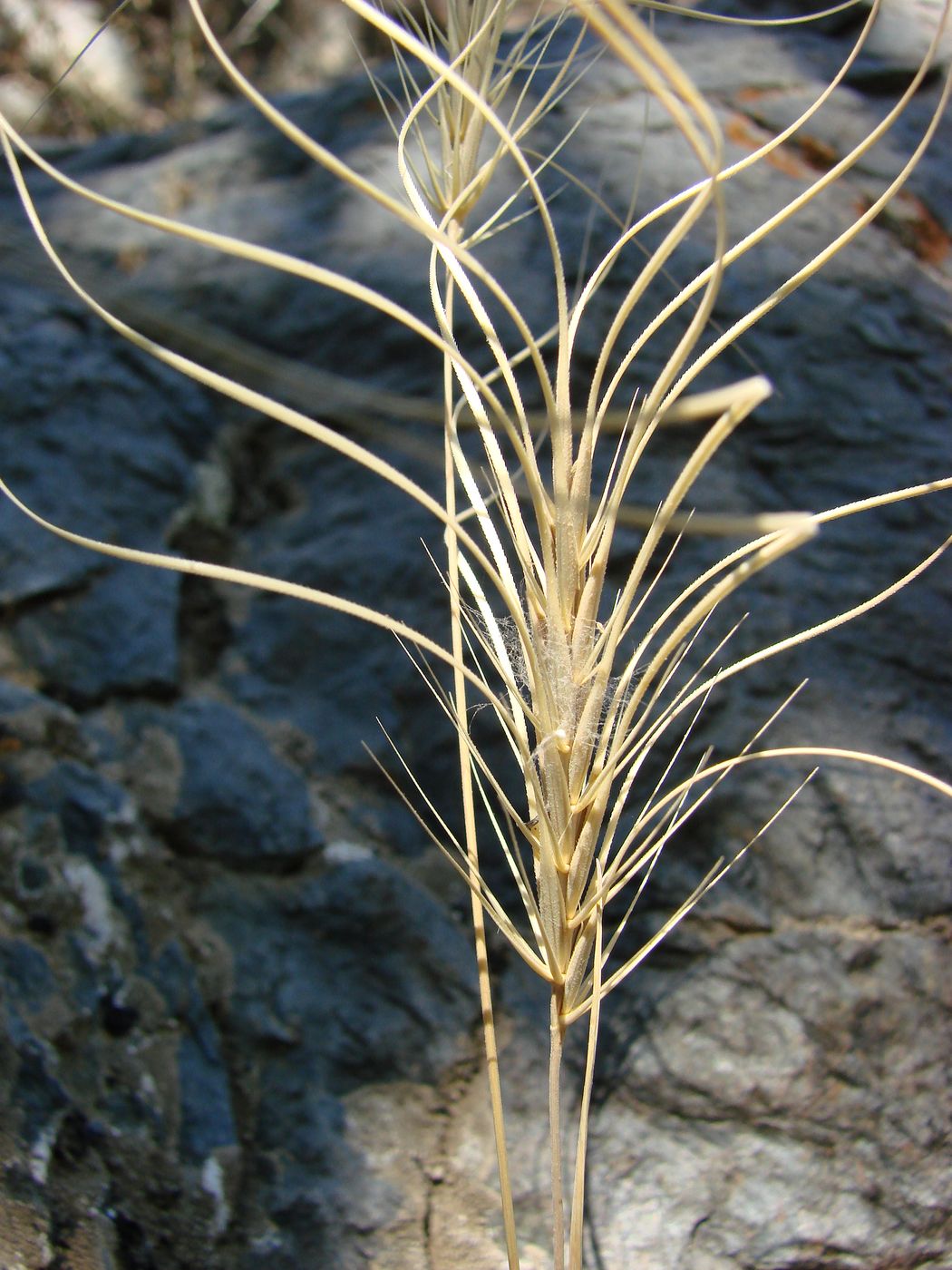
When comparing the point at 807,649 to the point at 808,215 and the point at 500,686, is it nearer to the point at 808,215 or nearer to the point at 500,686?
the point at 500,686

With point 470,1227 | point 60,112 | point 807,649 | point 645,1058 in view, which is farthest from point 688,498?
point 60,112

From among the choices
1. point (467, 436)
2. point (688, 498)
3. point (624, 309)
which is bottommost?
point (624, 309)

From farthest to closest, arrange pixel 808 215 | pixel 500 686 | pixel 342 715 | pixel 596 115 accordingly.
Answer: pixel 596 115 → pixel 808 215 → pixel 342 715 → pixel 500 686

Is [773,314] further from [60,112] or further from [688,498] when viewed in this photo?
[60,112]

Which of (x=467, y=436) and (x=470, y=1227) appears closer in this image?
(x=470, y=1227)

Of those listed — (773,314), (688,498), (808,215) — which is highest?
(808,215)

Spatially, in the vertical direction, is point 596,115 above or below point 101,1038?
above

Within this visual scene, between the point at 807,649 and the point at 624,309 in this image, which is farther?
the point at 807,649

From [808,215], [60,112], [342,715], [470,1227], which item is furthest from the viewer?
[60,112]

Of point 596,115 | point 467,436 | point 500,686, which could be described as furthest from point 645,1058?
point 596,115

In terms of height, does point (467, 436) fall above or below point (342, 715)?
above
